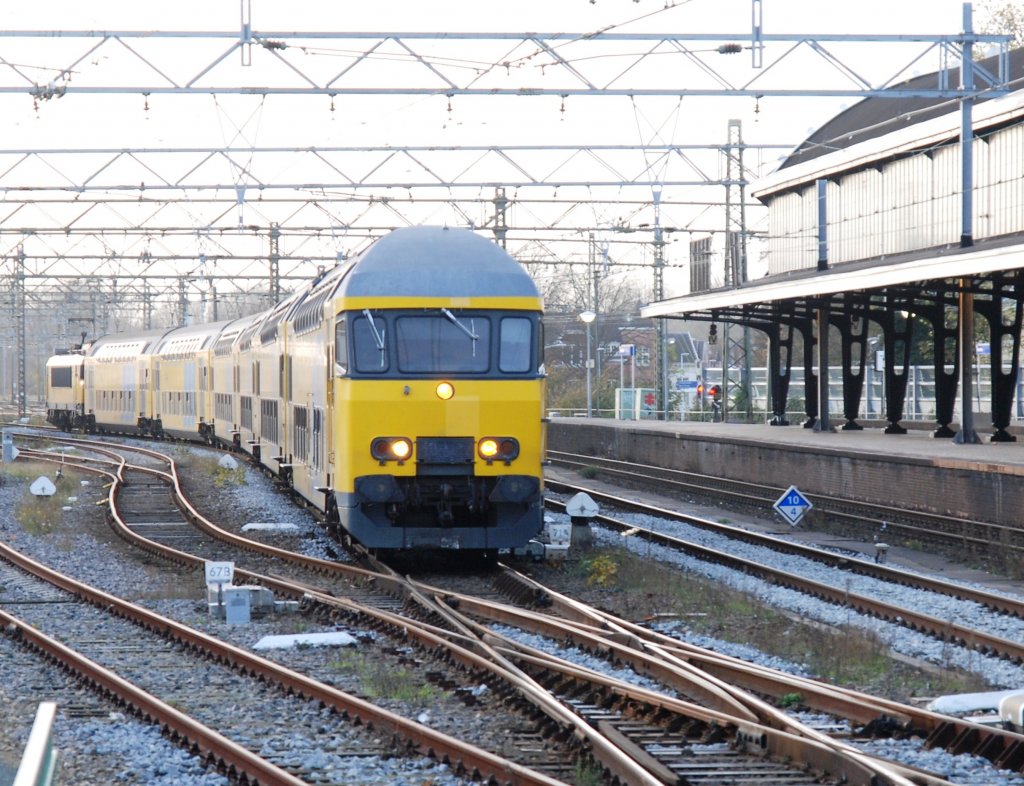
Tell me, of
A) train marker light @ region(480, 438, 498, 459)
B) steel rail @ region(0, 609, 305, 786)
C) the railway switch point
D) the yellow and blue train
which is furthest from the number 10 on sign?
steel rail @ region(0, 609, 305, 786)

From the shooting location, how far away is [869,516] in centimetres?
2133

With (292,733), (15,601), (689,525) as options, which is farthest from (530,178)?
(292,733)

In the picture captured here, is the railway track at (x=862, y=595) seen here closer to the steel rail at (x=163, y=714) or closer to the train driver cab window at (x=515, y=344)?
the train driver cab window at (x=515, y=344)

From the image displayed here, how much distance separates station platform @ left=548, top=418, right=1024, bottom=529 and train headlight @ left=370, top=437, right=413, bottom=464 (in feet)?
23.5

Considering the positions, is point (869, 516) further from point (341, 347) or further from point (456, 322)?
point (341, 347)

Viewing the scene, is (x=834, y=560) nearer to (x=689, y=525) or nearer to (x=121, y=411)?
(x=689, y=525)

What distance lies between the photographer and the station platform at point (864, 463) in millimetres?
18016

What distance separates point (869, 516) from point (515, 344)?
8662mm

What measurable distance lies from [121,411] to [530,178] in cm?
2196

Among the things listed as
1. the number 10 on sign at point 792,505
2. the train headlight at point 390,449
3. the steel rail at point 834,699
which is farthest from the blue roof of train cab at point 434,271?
the number 10 on sign at point 792,505

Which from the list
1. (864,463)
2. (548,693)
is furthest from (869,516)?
(548,693)

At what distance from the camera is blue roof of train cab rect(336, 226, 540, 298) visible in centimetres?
1441

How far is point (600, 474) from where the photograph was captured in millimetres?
33281

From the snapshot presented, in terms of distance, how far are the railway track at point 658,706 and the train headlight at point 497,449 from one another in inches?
97.3
